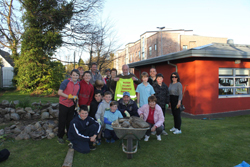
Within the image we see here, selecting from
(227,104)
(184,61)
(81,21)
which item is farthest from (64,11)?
(227,104)

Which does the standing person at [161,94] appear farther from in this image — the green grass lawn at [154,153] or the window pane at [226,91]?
the window pane at [226,91]

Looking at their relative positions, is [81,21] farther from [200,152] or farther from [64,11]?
[200,152]

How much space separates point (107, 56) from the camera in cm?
1830

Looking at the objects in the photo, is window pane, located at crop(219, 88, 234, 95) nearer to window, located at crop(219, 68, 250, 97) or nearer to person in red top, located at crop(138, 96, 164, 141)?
window, located at crop(219, 68, 250, 97)

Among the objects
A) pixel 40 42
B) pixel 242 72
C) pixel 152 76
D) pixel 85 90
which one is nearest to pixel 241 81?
pixel 242 72

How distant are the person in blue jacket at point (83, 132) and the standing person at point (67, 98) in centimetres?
41

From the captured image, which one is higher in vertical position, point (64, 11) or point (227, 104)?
point (64, 11)

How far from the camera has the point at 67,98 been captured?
405 cm

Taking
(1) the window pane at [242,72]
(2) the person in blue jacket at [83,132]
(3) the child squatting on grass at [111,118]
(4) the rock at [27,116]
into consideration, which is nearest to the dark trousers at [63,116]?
(2) the person in blue jacket at [83,132]

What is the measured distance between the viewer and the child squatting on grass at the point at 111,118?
13.8ft

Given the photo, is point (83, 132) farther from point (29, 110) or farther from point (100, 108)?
point (29, 110)

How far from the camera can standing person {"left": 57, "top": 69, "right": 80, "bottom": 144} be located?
4.04 m

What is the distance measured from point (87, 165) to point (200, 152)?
231 centimetres

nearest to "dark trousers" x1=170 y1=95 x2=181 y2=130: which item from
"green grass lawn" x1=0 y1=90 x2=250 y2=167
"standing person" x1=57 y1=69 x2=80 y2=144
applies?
"green grass lawn" x1=0 y1=90 x2=250 y2=167
